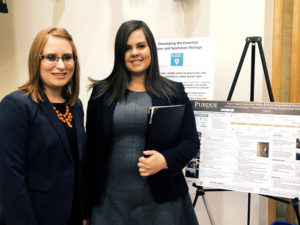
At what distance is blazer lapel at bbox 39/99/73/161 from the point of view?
3.57 ft

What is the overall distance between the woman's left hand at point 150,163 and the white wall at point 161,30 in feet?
4.63

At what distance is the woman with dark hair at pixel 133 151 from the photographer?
1.20 metres

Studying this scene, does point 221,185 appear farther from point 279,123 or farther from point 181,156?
point 181,156

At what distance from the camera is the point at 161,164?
1169 millimetres

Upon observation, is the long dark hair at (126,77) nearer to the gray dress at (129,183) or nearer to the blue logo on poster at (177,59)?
the gray dress at (129,183)

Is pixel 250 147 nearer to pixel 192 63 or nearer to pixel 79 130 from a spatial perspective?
pixel 192 63

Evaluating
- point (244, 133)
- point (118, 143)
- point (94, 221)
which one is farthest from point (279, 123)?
point (94, 221)

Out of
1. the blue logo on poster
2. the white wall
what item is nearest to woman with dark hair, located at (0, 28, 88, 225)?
the blue logo on poster

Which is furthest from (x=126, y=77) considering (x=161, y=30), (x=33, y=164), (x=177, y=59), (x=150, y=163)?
(x=161, y=30)

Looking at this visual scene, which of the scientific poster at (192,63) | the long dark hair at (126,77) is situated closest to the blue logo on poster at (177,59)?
the scientific poster at (192,63)

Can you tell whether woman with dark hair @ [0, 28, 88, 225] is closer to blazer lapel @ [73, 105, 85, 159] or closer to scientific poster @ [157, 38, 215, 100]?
blazer lapel @ [73, 105, 85, 159]

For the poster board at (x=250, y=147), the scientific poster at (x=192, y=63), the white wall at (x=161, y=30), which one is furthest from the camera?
the white wall at (x=161, y=30)

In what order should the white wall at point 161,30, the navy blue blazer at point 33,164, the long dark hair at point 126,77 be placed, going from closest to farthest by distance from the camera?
the navy blue blazer at point 33,164 < the long dark hair at point 126,77 < the white wall at point 161,30

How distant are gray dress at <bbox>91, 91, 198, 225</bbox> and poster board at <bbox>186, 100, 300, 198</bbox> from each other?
59 centimetres
